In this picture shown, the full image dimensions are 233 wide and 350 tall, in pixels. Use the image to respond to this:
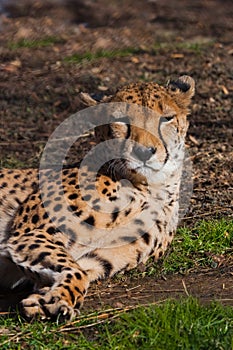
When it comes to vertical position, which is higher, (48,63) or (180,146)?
(180,146)

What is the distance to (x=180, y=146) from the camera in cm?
502

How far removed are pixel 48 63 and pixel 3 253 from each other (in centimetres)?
472

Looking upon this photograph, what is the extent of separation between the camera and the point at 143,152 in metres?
4.62

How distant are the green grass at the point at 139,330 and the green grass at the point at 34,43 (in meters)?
5.91

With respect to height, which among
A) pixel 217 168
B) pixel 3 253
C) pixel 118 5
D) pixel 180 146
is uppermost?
pixel 180 146

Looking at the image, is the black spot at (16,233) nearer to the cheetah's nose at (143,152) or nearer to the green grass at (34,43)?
the cheetah's nose at (143,152)

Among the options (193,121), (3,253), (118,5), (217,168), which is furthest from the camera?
(118,5)

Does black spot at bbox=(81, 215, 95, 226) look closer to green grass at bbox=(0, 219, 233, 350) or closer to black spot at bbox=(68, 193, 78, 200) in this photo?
black spot at bbox=(68, 193, 78, 200)

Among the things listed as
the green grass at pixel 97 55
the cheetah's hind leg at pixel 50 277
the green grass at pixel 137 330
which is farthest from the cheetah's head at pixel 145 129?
the green grass at pixel 97 55

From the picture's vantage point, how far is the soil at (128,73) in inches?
185

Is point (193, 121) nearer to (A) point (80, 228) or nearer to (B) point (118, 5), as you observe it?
(A) point (80, 228)

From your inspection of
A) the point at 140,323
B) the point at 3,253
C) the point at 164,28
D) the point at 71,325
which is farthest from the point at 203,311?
the point at 164,28

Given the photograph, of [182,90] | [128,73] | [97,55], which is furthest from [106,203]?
[97,55]

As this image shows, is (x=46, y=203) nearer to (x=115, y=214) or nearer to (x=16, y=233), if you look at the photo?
(x=16, y=233)
